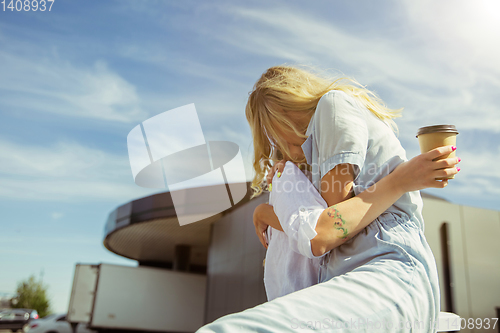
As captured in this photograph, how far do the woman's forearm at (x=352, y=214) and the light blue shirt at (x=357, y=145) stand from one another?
6 cm

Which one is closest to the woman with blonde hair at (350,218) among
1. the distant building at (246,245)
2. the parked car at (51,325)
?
the distant building at (246,245)

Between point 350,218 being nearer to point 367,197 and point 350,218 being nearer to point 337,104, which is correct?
point 367,197

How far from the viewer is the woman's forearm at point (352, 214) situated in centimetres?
108

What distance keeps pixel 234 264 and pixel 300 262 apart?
1086 cm

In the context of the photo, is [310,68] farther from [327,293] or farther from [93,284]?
[93,284]

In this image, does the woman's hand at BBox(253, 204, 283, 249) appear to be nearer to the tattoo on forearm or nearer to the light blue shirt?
the light blue shirt

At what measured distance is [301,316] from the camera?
2.76 ft

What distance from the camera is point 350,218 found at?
1.10 m

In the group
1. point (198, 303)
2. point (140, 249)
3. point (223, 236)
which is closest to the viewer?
point (223, 236)

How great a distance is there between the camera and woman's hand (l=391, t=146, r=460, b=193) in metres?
1.14

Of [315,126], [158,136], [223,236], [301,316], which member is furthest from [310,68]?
[223,236]

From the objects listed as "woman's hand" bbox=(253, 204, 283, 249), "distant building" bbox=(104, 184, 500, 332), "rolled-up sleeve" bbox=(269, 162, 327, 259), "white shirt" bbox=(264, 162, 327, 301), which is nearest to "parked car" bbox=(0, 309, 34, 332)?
"distant building" bbox=(104, 184, 500, 332)

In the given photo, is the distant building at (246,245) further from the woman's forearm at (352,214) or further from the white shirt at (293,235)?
the woman's forearm at (352,214)

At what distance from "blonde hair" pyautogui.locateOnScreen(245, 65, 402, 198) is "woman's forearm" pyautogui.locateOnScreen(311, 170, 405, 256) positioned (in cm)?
35
